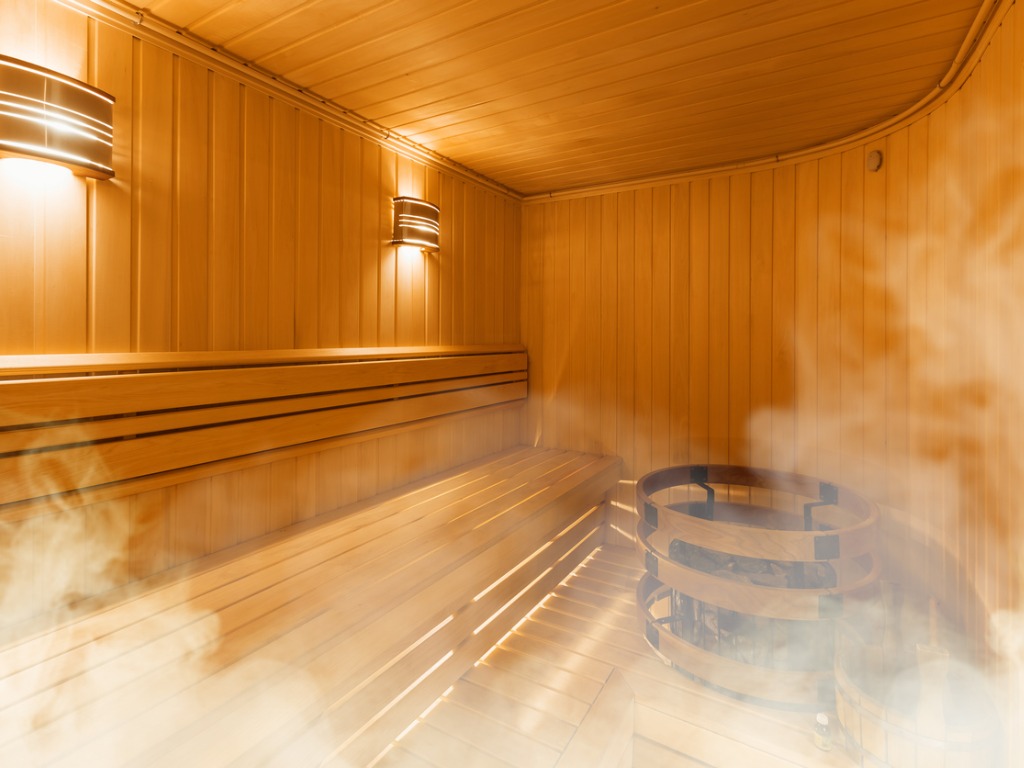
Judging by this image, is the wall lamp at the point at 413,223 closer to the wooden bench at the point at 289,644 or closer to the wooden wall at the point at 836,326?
the wooden wall at the point at 836,326

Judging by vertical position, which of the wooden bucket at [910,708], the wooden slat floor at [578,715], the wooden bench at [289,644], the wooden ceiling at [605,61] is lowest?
the wooden slat floor at [578,715]

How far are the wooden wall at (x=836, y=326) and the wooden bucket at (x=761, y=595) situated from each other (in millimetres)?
313

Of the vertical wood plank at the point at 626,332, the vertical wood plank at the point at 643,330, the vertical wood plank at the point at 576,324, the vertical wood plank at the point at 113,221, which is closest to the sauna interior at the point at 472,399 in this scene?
the vertical wood plank at the point at 113,221

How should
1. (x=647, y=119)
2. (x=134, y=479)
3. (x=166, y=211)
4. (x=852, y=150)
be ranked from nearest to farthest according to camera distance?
(x=134, y=479) < (x=166, y=211) < (x=647, y=119) < (x=852, y=150)

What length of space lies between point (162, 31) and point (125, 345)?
1074 millimetres

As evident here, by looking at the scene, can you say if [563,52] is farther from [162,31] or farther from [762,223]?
[762,223]

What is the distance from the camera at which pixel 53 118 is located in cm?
144

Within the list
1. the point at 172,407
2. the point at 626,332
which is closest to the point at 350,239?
the point at 172,407

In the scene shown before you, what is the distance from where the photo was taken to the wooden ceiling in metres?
1.71

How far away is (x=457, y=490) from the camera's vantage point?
8.94ft

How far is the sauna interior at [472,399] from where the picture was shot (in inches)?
58.5

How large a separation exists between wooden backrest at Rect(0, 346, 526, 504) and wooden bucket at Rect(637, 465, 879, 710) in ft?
4.82

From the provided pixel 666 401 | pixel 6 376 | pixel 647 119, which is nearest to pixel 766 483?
pixel 666 401

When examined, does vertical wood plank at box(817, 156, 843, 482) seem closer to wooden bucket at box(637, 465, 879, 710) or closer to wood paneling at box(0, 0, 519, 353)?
wooden bucket at box(637, 465, 879, 710)
